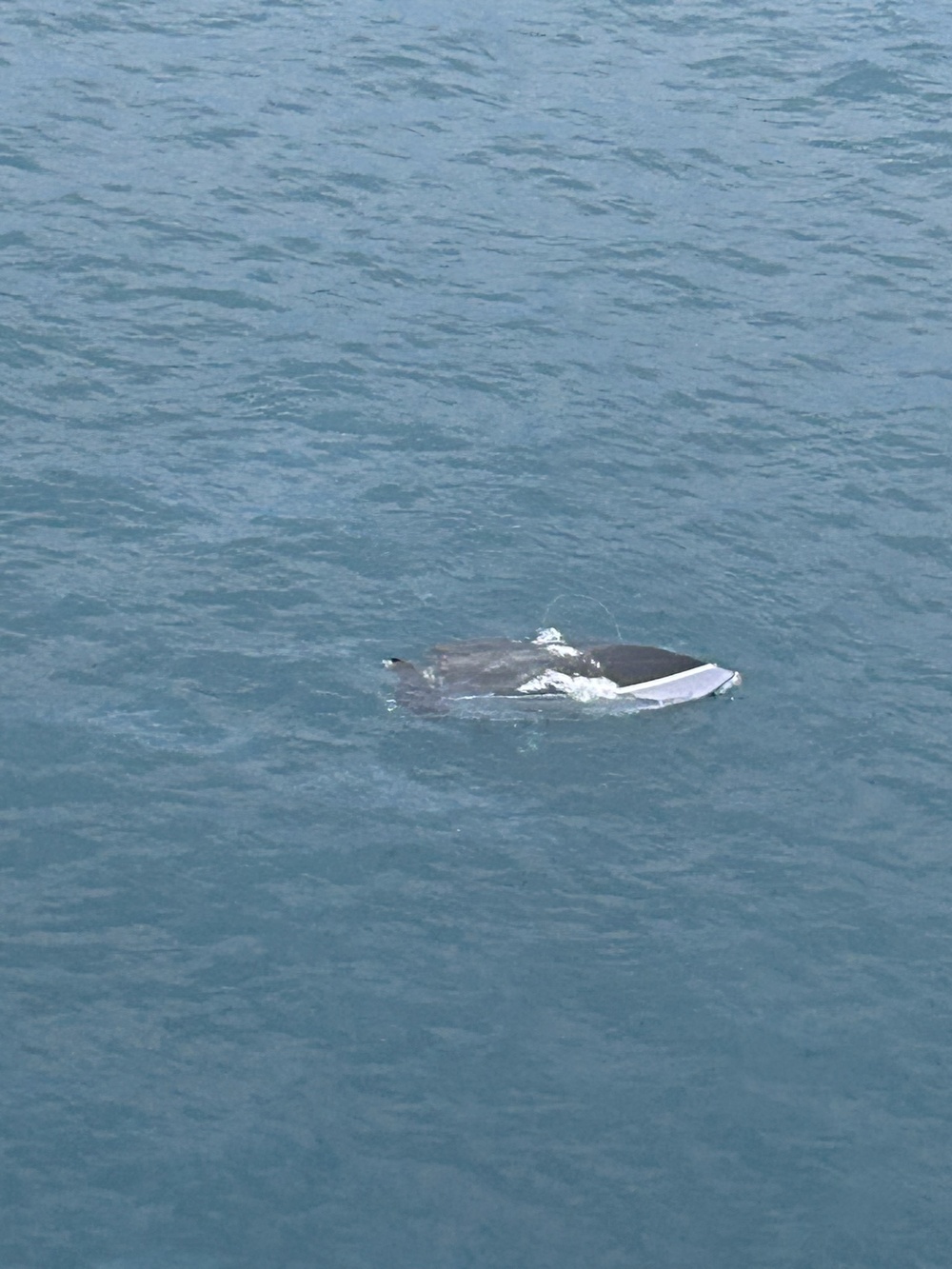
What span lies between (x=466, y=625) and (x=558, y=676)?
2.12m

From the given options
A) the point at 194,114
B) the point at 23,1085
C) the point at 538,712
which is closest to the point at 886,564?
the point at 538,712

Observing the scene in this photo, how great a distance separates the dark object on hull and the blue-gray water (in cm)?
58

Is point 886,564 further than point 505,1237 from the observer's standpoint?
Yes

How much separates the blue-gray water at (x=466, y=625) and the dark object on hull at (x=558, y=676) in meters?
0.58

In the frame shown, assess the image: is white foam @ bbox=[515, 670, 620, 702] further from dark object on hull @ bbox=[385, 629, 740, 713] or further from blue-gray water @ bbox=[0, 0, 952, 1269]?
blue-gray water @ bbox=[0, 0, 952, 1269]

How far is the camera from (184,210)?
140 ft

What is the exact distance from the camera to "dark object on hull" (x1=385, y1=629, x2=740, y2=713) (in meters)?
30.5

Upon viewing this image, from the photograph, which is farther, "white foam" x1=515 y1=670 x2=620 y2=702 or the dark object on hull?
"white foam" x1=515 y1=670 x2=620 y2=702

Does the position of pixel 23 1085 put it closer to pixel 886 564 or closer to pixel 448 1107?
pixel 448 1107

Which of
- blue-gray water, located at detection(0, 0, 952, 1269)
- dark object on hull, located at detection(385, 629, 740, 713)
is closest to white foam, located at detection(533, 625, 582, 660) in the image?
dark object on hull, located at detection(385, 629, 740, 713)

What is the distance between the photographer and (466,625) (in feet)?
105

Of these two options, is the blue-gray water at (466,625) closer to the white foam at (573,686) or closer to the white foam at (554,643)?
the white foam at (554,643)

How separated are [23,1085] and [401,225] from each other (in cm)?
2455

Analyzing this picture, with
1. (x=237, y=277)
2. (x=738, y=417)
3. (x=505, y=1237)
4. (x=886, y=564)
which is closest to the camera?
(x=505, y=1237)
